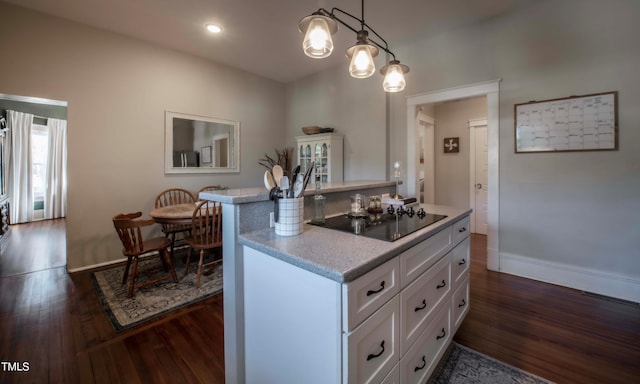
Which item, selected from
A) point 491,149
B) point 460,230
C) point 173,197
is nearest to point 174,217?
point 173,197

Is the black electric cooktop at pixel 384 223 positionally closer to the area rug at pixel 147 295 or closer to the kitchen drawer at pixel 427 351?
the kitchen drawer at pixel 427 351

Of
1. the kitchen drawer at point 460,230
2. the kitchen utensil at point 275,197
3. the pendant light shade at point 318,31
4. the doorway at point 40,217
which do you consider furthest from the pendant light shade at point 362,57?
the doorway at point 40,217

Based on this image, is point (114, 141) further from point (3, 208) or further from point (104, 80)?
point (3, 208)

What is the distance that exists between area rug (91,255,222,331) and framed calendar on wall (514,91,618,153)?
3.52 m

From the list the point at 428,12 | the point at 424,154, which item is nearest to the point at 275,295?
the point at 428,12

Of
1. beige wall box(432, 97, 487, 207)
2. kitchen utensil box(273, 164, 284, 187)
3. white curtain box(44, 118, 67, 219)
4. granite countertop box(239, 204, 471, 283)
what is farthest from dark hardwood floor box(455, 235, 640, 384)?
white curtain box(44, 118, 67, 219)

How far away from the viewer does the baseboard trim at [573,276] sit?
7.70ft

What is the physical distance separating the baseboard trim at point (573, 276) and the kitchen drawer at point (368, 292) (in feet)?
8.44

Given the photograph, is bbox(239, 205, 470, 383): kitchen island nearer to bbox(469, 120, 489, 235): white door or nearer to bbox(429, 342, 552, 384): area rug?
bbox(429, 342, 552, 384): area rug

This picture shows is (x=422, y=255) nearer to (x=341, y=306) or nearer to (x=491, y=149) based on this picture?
(x=341, y=306)

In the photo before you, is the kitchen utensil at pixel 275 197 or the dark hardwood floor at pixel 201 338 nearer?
the kitchen utensil at pixel 275 197

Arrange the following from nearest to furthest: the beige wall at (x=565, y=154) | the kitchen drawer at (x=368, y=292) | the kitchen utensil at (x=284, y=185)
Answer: the kitchen drawer at (x=368, y=292) → the kitchen utensil at (x=284, y=185) → the beige wall at (x=565, y=154)

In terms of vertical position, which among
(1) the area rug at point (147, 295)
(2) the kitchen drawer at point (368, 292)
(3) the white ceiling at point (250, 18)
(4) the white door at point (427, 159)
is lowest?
(1) the area rug at point (147, 295)

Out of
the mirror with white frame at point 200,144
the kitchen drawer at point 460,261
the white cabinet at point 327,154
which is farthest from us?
the white cabinet at point 327,154
